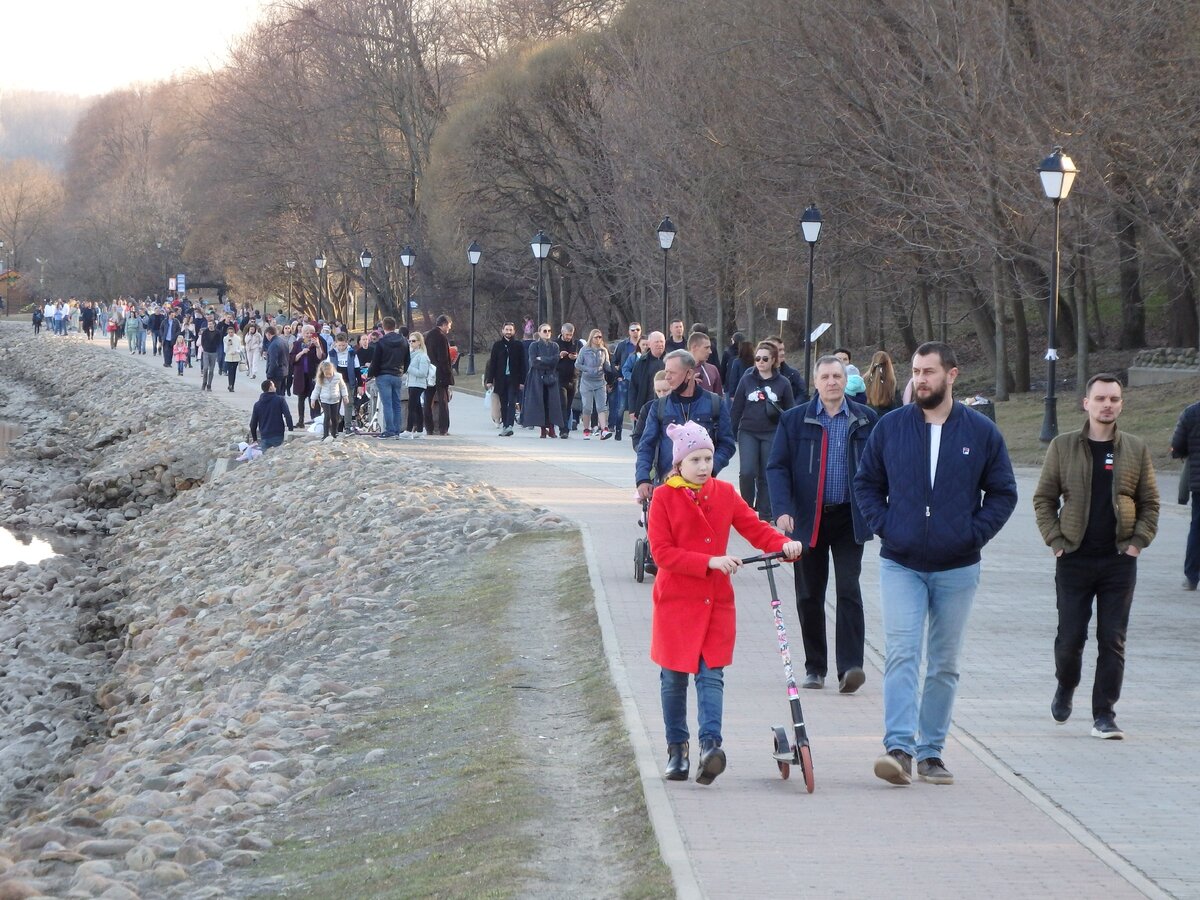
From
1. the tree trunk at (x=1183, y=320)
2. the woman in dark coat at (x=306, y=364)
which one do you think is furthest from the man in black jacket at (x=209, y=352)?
the tree trunk at (x=1183, y=320)

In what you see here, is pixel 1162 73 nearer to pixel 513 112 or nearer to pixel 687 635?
pixel 687 635

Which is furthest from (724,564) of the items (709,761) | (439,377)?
(439,377)

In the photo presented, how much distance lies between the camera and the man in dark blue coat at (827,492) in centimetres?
984

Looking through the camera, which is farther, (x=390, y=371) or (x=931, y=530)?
(x=390, y=371)

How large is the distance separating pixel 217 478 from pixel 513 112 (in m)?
23.5

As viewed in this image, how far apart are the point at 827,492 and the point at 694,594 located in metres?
2.41

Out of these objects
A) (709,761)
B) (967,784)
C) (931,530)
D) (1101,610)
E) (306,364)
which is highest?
(306,364)

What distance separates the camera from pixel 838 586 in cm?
997

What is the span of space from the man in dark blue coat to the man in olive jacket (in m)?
1.13

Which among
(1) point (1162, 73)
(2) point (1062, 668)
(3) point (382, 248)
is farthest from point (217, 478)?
(3) point (382, 248)

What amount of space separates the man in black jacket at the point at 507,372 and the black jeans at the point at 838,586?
18.7m

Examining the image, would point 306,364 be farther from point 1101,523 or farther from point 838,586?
point 1101,523

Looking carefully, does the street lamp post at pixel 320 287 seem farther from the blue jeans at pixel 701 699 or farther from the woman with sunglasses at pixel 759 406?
the blue jeans at pixel 701 699

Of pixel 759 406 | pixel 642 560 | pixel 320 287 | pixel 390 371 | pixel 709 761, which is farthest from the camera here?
pixel 320 287
